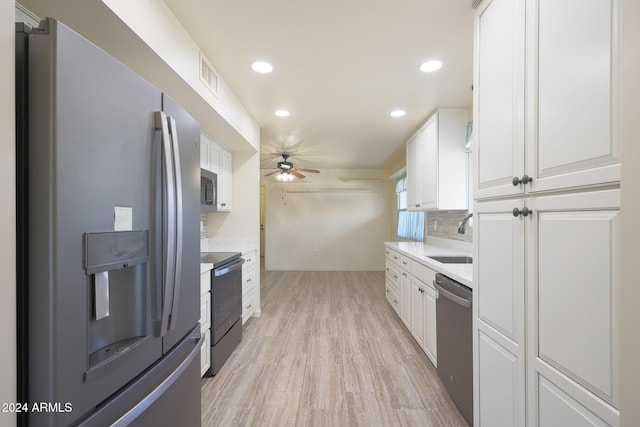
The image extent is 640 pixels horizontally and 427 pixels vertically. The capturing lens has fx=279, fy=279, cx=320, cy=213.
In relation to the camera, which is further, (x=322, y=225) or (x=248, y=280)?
(x=322, y=225)

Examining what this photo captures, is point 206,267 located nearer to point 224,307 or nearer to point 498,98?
point 224,307

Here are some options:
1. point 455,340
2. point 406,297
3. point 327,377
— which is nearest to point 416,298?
point 406,297

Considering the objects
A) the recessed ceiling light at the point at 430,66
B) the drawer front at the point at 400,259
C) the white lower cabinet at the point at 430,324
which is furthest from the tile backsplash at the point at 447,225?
the recessed ceiling light at the point at 430,66

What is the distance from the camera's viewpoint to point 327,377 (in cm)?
227

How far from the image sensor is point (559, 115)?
90 centimetres

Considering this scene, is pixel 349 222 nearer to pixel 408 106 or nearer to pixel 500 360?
pixel 408 106

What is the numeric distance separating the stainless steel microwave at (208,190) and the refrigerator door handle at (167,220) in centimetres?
180

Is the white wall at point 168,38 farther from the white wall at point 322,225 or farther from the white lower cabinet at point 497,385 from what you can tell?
the white wall at point 322,225

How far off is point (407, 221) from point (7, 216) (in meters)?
5.51

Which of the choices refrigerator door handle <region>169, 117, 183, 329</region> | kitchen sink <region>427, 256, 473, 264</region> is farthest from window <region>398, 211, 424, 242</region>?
refrigerator door handle <region>169, 117, 183, 329</region>

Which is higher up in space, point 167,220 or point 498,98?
point 498,98

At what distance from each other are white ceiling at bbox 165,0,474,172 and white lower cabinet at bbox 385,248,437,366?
1645 mm

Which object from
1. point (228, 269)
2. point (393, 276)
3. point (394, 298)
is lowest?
point (394, 298)

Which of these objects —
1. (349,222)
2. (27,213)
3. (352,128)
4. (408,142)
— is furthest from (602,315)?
(349,222)
